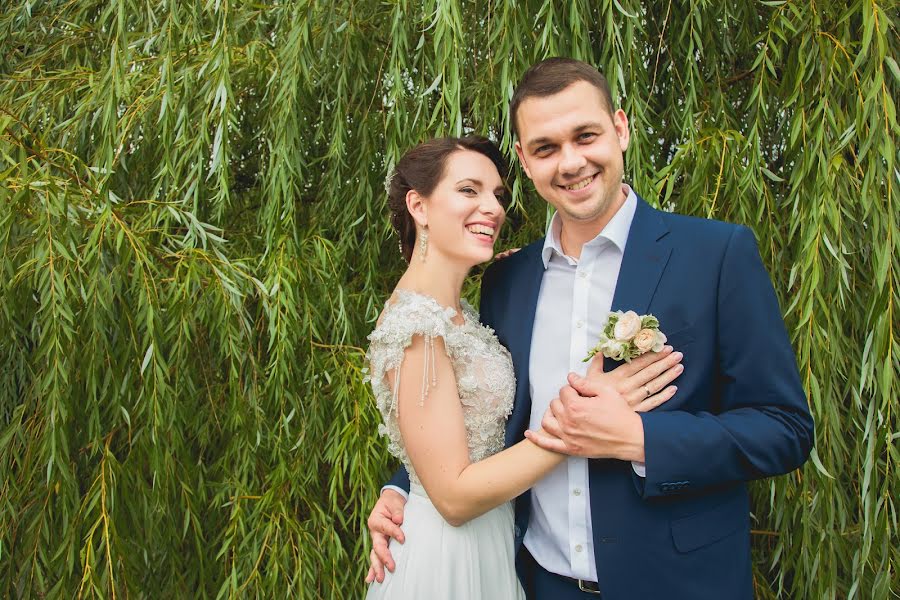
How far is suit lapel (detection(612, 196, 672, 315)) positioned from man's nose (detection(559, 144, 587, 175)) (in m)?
0.15

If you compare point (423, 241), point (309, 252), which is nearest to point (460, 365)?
point (423, 241)

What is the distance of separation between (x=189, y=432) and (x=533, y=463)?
126 cm

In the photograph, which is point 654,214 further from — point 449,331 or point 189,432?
point 189,432

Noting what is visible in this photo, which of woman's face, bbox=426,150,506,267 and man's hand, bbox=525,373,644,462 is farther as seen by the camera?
woman's face, bbox=426,150,506,267

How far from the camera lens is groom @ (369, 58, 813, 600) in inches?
54.2

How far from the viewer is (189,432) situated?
2.34 m

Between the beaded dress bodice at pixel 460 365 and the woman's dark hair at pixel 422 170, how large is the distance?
24 cm

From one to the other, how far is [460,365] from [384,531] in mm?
425

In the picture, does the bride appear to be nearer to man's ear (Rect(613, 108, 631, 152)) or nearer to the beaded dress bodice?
the beaded dress bodice

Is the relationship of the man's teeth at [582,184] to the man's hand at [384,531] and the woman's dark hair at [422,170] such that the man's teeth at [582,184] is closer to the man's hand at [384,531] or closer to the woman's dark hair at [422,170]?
the woman's dark hair at [422,170]

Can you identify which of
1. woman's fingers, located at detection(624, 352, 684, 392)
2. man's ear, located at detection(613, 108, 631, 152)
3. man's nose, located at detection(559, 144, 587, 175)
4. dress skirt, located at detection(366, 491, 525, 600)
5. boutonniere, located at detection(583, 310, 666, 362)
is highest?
man's ear, located at detection(613, 108, 631, 152)

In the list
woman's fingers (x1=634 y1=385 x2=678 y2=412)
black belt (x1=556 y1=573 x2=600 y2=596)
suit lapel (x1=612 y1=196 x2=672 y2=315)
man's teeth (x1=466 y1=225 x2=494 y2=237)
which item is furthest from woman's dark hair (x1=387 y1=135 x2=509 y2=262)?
black belt (x1=556 y1=573 x2=600 y2=596)

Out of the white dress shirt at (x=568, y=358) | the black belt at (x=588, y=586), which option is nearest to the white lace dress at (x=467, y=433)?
the white dress shirt at (x=568, y=358)

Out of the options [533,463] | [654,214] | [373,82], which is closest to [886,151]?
[654,214]
